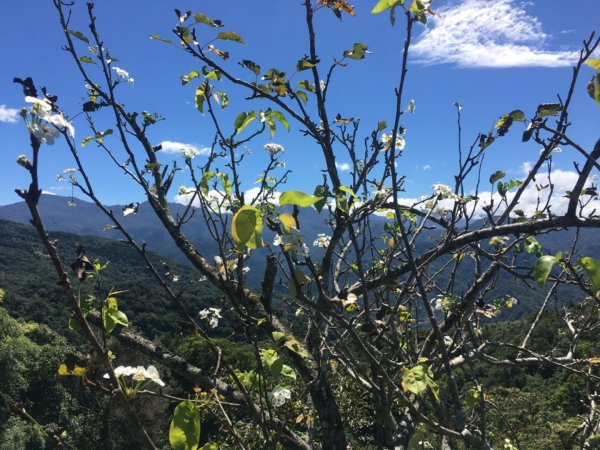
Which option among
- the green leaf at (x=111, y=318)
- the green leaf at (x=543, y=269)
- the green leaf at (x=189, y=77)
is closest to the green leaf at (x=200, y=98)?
the green leaf at (x=189, y=77)

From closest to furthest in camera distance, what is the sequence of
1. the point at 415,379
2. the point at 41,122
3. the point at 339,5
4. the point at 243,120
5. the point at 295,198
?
the point at 41,122 < the point at 295,198 < the point at 415,379 < the point at 339,5 < the point at 243,120

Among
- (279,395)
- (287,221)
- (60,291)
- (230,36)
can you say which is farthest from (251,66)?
(60,291)

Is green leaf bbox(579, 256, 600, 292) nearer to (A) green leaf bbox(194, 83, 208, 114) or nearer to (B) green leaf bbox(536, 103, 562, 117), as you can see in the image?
(B) green leaf bbox(536, 103, 562, 117)

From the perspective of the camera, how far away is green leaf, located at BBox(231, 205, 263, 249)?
1011 millimetres

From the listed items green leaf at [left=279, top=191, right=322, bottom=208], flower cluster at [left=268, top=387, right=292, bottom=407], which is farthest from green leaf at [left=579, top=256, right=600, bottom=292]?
flower cluster at [left=268, top=387, right=292, bottom=407]

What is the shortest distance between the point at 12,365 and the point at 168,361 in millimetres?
28159

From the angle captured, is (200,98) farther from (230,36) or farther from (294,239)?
(294,239)

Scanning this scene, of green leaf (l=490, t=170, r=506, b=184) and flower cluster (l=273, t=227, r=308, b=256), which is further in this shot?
green leaf (l=490, t=170, r=506, b=184)

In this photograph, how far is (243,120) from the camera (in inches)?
65.6

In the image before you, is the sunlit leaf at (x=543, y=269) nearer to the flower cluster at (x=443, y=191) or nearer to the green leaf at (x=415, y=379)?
the green leaf at (x=415, y=379)

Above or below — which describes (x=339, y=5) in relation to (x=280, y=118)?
above

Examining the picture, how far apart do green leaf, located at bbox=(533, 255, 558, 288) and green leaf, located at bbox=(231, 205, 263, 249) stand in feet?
2.21

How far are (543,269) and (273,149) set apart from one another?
2052 mm

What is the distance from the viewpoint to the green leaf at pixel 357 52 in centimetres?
→ 161
